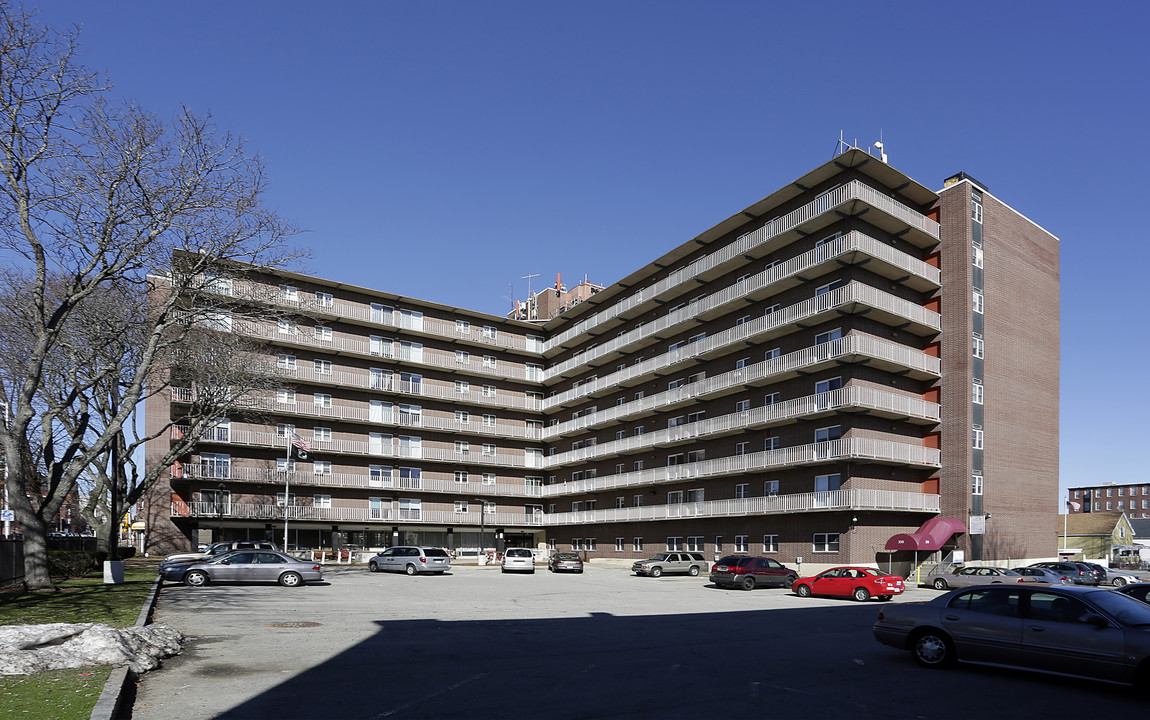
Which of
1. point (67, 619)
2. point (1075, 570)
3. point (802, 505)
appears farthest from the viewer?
point (802, 505)

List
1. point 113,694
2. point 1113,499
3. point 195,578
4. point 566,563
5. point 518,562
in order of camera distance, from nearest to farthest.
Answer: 1. point 113,694
2. point 195,578
3. point 518,562
4. point 566,563
5. point 1113,499

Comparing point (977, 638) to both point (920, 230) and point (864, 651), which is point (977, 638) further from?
point (920, 230)

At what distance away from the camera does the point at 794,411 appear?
42.9 meters

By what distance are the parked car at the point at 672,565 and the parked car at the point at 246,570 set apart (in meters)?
19.7

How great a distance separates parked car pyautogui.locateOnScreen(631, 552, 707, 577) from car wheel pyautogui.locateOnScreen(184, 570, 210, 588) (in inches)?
934

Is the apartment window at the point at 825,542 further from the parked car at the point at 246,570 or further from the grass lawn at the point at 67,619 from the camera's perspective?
→ the grass lawn at the point at 67,619

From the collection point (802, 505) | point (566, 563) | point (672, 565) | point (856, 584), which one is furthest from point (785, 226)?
point (566, 563)

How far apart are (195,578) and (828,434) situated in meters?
29.9

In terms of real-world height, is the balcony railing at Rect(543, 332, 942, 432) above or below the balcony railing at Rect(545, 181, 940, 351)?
below

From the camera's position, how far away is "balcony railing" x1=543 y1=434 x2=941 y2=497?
39.5m

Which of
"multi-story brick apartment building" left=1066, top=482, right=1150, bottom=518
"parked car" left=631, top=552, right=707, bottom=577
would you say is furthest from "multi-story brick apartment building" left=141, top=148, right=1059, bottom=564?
"multi-story brick apartment building" left=1066, top=482, right=1150, bottom=518

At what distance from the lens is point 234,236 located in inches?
1041

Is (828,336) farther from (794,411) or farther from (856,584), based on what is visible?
(856,584)

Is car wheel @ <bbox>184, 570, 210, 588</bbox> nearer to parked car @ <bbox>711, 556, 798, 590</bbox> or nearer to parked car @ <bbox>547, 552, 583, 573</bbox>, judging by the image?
parked car @ <bbox>711, 556, 798, 590</bbox>
